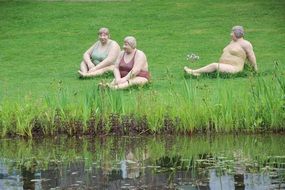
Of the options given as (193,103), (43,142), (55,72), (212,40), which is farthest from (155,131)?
(212,40)

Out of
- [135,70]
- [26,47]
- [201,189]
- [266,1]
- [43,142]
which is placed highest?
[266,1]

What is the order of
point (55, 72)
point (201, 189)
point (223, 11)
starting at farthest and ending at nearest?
point (223, 11)
point (55, 72)
point (201, 189)

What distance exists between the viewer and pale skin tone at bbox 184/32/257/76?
18498mm

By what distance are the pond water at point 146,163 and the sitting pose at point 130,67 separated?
14.3 feet

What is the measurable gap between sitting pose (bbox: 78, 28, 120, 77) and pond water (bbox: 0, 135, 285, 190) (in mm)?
6257

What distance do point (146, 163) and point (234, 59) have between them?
309 inches

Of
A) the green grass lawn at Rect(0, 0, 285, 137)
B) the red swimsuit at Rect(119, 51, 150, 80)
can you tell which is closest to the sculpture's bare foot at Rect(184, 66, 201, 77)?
the green grass lawn at Rect(0, 0, 285, 137)

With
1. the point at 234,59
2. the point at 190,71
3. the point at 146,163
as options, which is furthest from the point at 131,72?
the point at 146,163

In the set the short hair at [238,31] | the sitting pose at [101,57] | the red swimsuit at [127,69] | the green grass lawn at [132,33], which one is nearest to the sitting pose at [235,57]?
the short hair at [238,31]

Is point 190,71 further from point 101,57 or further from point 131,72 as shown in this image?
point 101,57

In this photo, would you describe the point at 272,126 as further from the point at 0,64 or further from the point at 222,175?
the point at 0,64

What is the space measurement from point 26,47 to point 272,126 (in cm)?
1199

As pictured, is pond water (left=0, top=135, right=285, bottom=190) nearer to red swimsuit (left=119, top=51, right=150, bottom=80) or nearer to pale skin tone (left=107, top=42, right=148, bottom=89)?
pale skin tone (left=107, top=42, right=148, bottom=89)

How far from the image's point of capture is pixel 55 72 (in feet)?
66.6
